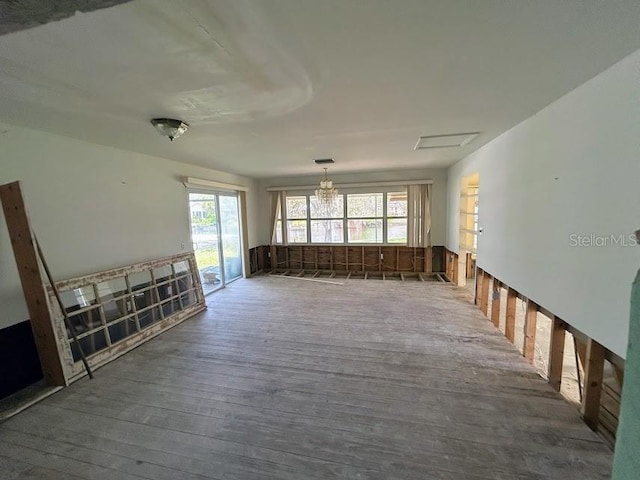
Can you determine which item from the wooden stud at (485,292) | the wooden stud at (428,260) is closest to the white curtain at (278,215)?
the wooden stud at (428,260)

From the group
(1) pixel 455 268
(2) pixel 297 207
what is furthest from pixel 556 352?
(2) pixel 297 207

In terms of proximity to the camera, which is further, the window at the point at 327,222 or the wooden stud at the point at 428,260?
the window at the point at 327,222

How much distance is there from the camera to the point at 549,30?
1.37 meters

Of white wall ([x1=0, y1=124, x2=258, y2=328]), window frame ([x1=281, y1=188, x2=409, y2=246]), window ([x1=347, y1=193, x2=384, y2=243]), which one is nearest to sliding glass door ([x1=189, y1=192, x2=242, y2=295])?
white wall ([x1=0, y1=124, x2=258, y2=328])

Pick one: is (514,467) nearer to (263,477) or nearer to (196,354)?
(263,477)

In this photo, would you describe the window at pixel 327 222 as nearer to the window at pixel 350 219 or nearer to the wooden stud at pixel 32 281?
the window at pixel 350 219

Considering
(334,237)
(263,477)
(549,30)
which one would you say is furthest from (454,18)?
(334,237)

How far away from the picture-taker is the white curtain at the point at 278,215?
24.2 ft

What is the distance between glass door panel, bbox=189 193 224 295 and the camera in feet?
16.8

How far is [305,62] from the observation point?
64.9 inches

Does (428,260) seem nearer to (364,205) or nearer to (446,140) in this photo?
(364,205)

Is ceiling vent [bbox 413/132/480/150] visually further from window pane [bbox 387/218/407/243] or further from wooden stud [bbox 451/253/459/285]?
window pane [bbox 387/218/407/243]

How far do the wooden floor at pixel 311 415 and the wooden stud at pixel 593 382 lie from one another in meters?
0.08

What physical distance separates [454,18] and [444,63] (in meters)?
0.43
